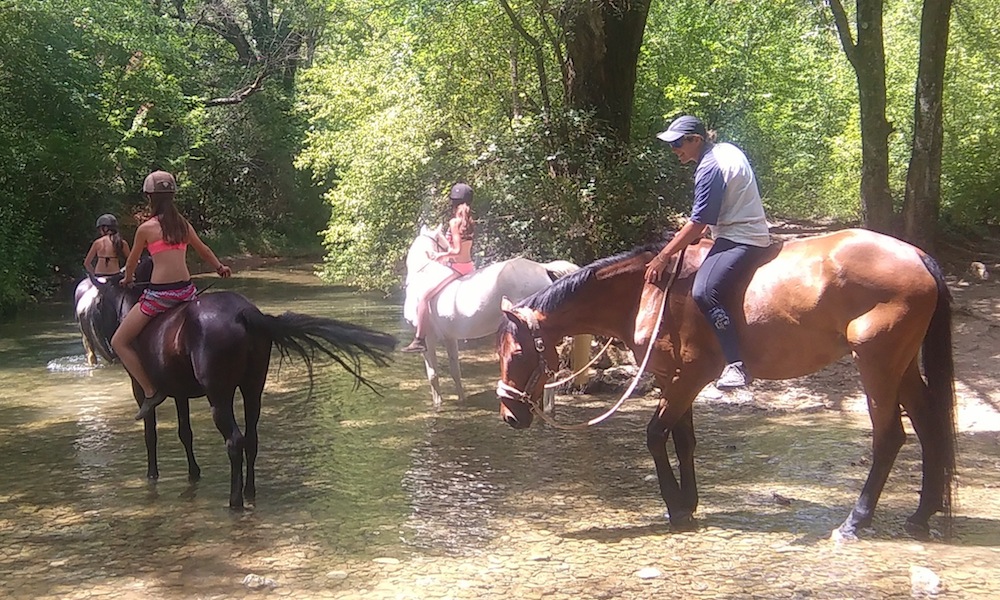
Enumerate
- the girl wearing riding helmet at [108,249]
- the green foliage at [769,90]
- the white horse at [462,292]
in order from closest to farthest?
the white horse at [462,292], the girl wearing riding helmet at [108,249], the green foliage at [769,90]

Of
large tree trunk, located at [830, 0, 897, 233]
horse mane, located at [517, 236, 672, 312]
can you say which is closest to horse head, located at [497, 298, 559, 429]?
horse mane, located at [517, 236, 672, 312]

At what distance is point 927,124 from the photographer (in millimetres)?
11125

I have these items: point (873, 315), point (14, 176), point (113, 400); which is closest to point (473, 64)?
point (113, 400)

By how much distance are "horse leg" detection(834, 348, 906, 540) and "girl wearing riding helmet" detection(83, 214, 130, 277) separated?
9031 mm

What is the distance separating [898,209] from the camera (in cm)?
1508

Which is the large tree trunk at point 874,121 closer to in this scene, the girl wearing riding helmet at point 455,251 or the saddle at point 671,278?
the girl wearing riding helmet at point 455,251

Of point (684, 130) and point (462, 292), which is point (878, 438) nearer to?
point (684, 130)

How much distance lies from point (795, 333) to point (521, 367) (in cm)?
178

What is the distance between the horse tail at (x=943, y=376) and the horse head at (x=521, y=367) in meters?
2.39

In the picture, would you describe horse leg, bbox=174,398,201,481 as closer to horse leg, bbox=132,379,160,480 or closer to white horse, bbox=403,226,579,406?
horse leg, bbox=132,379,160,480

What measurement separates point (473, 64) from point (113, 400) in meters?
7.61

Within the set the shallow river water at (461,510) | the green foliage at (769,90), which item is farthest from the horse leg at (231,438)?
the green foliage at (769,90)

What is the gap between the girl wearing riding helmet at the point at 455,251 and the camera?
9.19 meters

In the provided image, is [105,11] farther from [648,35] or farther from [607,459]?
[607,459]
